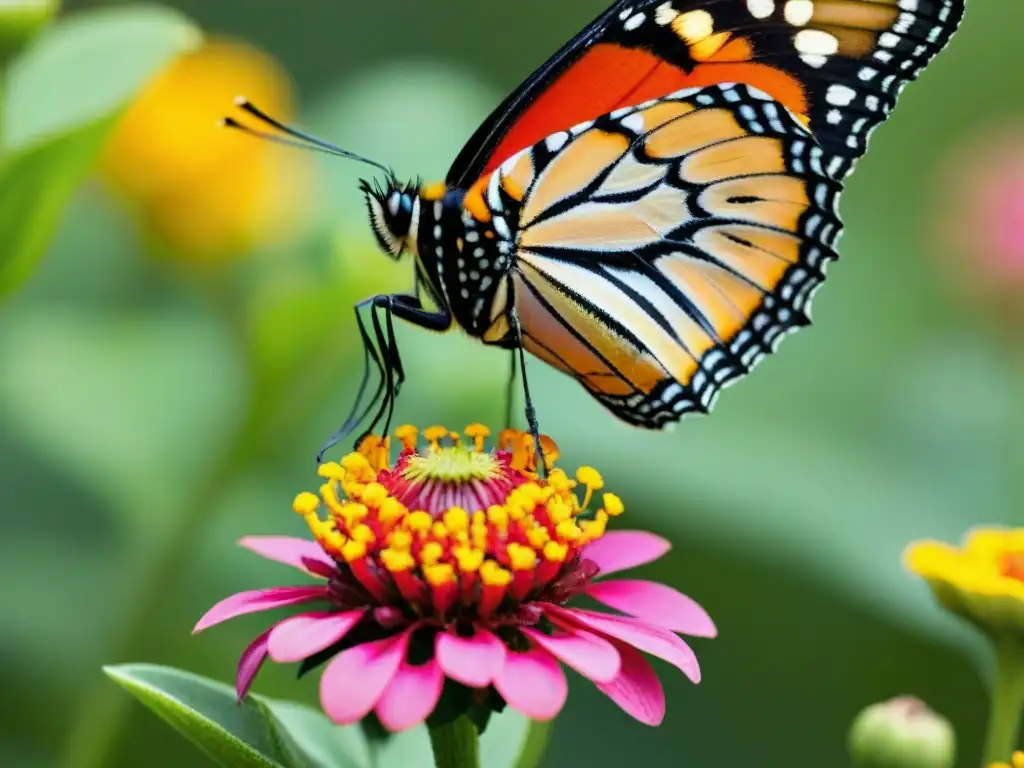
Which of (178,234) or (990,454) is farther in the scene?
(990,454)

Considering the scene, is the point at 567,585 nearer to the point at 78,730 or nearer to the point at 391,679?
the point at 391,679

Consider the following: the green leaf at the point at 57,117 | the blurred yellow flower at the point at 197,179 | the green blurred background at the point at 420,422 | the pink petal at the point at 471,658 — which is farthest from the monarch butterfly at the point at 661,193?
the blurred yellow flower at the point at 197,179

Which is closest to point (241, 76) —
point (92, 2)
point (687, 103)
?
point (92, 2)

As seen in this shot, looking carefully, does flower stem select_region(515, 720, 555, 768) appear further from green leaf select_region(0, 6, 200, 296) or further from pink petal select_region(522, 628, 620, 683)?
green leaf select_region(0, 6, 200, 296)

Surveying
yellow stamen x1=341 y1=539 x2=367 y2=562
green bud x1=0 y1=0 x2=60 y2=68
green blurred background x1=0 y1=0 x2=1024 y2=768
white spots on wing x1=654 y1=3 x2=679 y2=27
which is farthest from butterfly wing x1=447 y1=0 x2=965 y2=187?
yellow stamen x1=341 y1=539 x2=367 y2=562

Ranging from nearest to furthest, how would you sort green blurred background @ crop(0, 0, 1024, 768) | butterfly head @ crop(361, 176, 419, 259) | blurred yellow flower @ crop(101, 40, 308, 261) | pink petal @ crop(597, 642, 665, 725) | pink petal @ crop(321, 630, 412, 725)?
pink petal @ crop(321, 630, 412, 725) → pink petal @ crop(597, 642, 665, 725) → butterfly head @ crop(361, 176, 419, 259) → green blurred background @ crop(0, 0, 1024, 768) → blurred yellow flower @ crop(101, 40, 308, 261)

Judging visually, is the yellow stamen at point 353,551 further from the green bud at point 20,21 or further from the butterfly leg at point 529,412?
the green bud at point 20,21

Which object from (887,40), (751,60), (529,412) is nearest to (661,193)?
(751,60)
